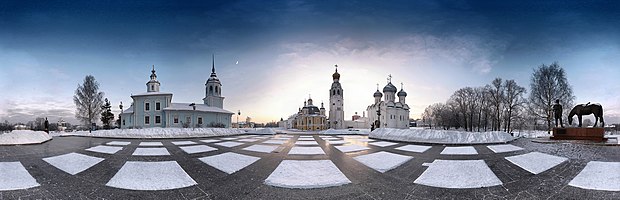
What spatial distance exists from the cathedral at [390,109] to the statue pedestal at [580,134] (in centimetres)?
3932

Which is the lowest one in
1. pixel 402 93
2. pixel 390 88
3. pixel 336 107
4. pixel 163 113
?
pixel 163 113

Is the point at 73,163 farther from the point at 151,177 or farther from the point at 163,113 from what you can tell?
the point at 163,113

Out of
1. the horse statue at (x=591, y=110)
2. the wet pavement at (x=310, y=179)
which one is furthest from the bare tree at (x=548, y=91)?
the wet pavement at (x=310, y=179)

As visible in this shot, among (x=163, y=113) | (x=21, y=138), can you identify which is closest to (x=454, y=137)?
(x=21, y=138)

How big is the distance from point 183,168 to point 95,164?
2.79m

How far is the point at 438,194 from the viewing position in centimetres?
506

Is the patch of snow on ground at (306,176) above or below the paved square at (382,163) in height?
above

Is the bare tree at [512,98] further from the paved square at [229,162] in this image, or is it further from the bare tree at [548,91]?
the paved square at [229,162]

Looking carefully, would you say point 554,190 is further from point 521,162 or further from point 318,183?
point 318,183

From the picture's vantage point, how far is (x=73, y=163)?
783 cm

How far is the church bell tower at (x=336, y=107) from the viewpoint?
57594 millimetres

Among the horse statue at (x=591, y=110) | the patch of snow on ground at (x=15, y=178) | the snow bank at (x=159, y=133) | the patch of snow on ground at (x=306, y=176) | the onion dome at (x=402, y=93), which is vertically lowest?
the snow bank at (x=159, y=133)

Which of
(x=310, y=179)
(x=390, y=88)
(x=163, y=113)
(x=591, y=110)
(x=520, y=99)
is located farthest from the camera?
(x=390, y=88)

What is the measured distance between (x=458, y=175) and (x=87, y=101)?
4609 cm
